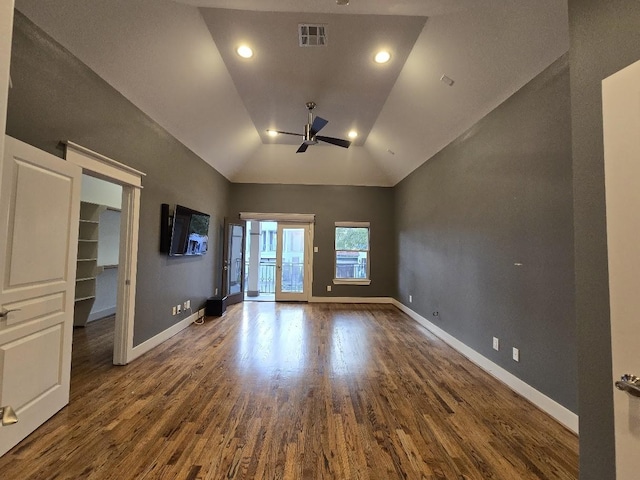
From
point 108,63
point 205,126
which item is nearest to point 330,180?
point 205,126

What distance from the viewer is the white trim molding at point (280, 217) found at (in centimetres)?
728

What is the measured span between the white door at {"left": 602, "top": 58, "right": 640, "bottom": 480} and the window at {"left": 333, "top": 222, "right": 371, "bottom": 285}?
20.7 feet

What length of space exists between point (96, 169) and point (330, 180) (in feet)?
16.9

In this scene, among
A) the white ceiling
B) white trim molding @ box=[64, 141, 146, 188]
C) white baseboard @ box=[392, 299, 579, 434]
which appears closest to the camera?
white baseboard @ box=[392, 299, 579, 434]

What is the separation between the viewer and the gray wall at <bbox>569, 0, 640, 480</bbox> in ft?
3.95

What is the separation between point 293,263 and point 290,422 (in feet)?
17.8

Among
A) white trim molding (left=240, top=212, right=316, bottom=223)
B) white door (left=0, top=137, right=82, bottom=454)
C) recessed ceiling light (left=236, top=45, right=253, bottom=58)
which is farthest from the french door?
white door (left=0, top=137, right=82, bottom=454)

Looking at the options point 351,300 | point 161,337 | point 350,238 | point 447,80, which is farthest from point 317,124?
point 351,300

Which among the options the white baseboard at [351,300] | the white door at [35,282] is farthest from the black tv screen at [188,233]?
the white baseboard at [351,300]

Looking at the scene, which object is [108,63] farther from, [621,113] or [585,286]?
[585,286]

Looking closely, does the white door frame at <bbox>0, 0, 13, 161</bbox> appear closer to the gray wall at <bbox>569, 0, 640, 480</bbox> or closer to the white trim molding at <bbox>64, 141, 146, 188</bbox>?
the white trim molding at <bbox>64, 141, 146, 188</bbox>

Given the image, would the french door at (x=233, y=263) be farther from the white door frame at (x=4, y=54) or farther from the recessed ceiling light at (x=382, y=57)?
the white door frame at (x=4, y=54)

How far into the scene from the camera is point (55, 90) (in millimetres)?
2322

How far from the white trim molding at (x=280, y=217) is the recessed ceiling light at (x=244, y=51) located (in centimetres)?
424
